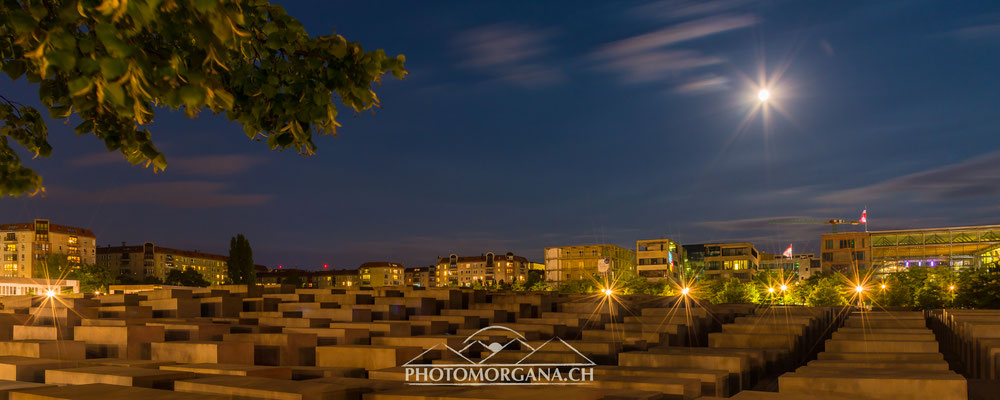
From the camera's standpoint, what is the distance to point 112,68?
12.4 ft

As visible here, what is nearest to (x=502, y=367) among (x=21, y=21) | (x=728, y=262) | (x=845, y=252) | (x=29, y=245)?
(x=21, y=21)

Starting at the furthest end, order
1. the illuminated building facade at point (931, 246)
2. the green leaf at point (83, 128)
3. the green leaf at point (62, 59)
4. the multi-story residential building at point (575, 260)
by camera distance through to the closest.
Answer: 1. the multi-story residential building at point (575, 260)
2. the illuminated building facade at point (931, 246)
3. the green leaf at point (83, 128)
4. the green leaf at point (62, 59)

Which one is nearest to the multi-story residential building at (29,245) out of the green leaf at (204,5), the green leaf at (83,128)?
the green leaf at (83,128)

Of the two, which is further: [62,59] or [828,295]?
[828,295]

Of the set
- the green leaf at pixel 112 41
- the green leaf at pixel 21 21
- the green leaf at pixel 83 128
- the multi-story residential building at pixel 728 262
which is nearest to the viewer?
the green leaf at pixel 112 41

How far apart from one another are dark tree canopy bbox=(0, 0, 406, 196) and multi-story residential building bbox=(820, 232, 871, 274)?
110 m

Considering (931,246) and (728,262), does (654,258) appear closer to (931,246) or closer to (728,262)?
(728,262)

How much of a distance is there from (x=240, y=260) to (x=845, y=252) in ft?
299

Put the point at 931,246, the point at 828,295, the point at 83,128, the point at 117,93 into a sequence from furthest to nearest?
the point at 931,246 < the point at 828,295 < the point at 83,128 < the point at 117,93

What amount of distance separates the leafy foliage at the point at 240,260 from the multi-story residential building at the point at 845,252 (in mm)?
85514

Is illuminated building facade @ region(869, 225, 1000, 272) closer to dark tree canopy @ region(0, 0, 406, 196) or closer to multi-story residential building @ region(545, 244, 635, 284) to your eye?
multi-story residential building @ region(545, 244, 635, 284)

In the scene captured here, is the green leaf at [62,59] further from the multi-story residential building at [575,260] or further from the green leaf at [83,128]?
the multi-story residential building at [575,260]

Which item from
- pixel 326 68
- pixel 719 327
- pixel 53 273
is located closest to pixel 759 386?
pixel 326 68

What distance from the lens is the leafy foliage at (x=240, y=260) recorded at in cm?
9800
